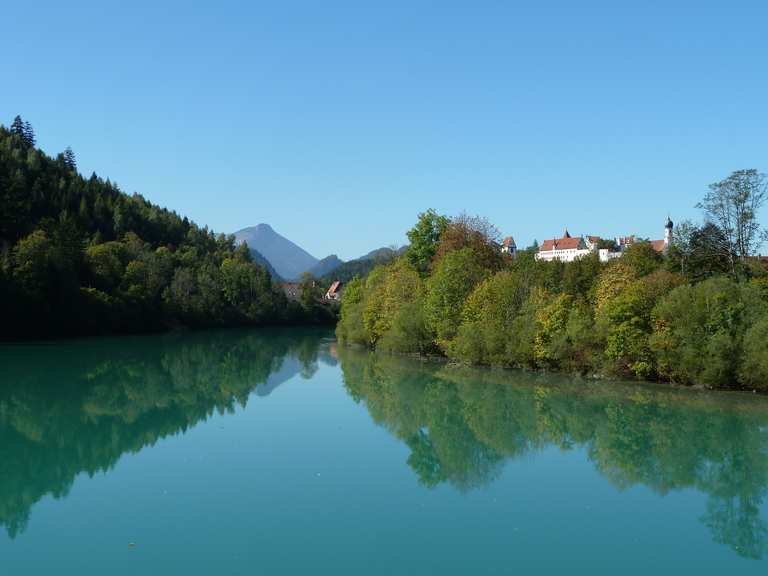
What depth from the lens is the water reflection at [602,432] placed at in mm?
18406

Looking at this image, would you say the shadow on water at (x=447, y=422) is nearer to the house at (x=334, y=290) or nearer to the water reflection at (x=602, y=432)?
the water reflection at (x=602, y=432)

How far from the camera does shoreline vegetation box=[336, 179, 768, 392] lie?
1318 inches

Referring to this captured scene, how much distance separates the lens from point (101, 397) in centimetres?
3269

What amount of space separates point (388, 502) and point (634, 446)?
10577 mm

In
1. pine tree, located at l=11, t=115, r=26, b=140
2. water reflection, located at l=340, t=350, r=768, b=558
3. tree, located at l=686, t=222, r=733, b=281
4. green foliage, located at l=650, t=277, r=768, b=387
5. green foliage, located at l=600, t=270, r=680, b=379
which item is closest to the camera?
water reflection, located at l=340, t=350, r=768, b=558

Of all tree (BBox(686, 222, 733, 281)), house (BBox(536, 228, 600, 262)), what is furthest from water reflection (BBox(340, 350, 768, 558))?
house (BBox(536, 228, 600, 262))

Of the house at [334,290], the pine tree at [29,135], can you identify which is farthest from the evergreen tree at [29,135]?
the house at [334,290]

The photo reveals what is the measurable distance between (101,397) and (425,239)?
37.7 meters

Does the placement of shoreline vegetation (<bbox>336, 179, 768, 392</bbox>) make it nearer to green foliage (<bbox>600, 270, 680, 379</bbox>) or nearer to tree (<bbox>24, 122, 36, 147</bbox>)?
green foliage (<bbox>600, 270, 680, 379</bbox>)

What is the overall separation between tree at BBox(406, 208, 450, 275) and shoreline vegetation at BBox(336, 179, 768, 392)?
16.4ft

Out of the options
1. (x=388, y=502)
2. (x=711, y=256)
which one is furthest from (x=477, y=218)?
(x=388, y=502)

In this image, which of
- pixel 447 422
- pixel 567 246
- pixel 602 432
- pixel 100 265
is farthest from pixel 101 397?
pixel 567 246

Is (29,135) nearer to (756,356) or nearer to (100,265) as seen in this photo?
(100,265)

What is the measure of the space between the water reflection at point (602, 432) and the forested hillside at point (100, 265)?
127ft
